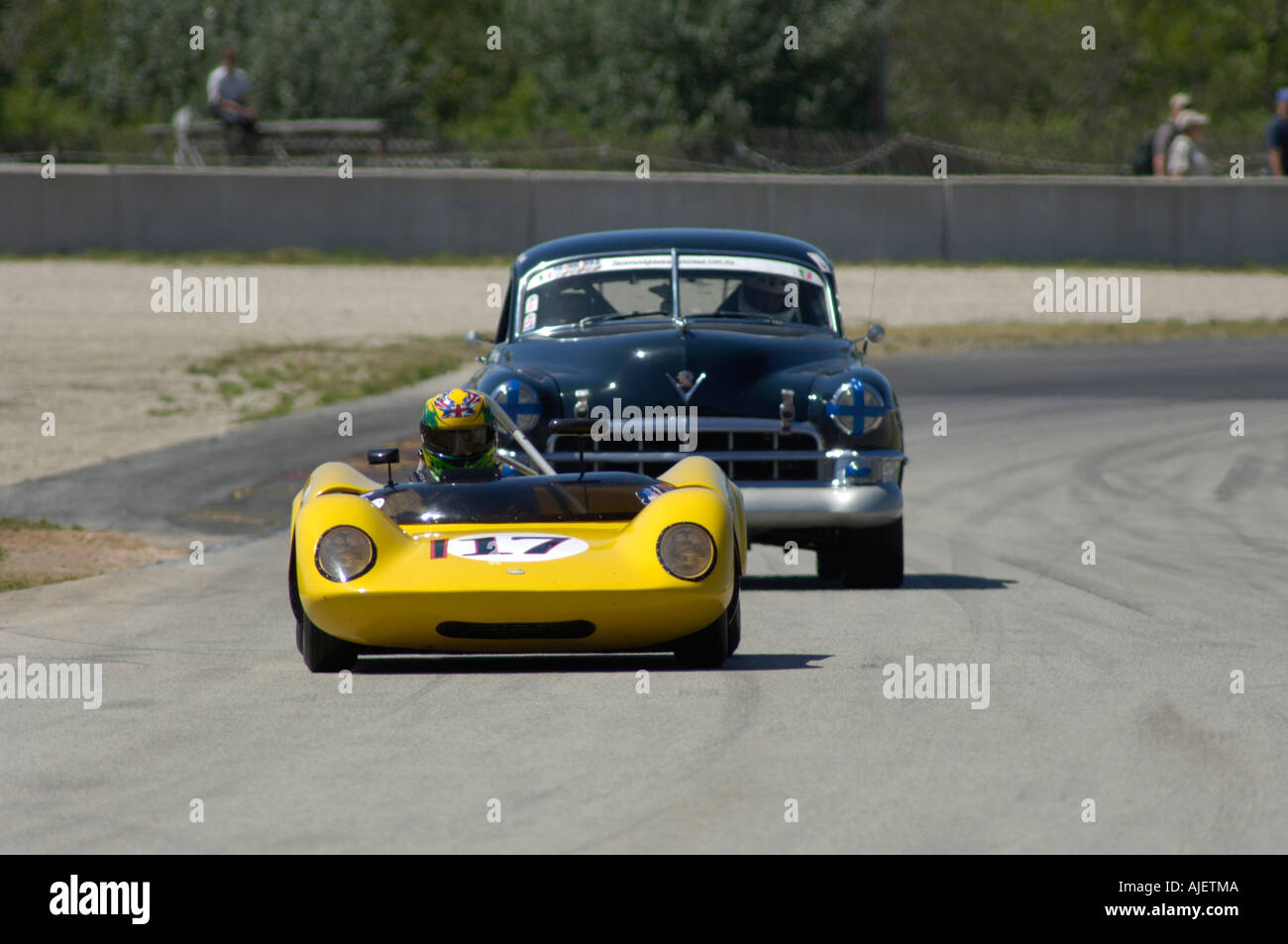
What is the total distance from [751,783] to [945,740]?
79 cm

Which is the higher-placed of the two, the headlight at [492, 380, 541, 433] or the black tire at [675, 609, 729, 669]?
the headlight at [492, 380, 541, 433]

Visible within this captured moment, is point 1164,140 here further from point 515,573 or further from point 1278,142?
point 515,573

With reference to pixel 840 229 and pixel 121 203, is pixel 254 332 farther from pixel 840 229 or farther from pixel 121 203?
pixel 840 229

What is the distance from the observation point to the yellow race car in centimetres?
707

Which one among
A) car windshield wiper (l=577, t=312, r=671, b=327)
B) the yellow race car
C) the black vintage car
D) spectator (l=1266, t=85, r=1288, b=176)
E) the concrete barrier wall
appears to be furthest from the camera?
spectator (l=1266, t=85, r=1288, b=176)

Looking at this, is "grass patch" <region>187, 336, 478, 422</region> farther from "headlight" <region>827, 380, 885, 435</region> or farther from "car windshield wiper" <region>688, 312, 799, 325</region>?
"headlight" <region>827, 380, 885, 435</region>

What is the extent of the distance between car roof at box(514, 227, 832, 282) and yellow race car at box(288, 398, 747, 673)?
14.4ft

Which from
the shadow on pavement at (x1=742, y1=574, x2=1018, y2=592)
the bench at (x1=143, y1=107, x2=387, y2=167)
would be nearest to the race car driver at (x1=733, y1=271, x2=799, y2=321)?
the shadow on pavement at (x1=742, y1=574, x2=1018, y2=592)

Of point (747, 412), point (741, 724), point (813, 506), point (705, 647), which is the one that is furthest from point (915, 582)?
point (741, 724)

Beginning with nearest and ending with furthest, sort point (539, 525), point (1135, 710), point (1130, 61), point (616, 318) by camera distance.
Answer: point (1135, 710), point (539, 525), point (616, 318), point (1130, 61)

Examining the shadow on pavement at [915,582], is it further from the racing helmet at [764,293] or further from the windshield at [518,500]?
the windshield at [518,500]

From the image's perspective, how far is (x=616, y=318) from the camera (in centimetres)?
1145

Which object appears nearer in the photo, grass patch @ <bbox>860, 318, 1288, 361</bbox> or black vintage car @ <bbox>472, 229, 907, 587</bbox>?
black vintage car @ <bbox>472, 229, 907, 587</bbox>

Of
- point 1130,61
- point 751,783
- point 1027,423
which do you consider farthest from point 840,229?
point 1130,61
